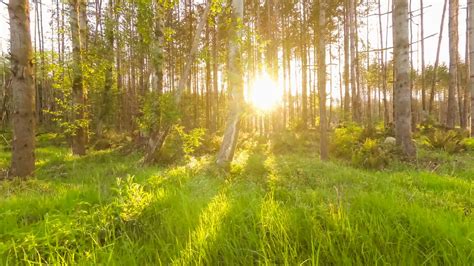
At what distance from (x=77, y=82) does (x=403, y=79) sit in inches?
462

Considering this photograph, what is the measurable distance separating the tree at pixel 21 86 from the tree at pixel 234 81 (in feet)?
14.7

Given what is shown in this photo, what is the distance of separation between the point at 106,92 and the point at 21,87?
9933mm

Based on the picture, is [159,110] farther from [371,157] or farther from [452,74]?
[452,74]

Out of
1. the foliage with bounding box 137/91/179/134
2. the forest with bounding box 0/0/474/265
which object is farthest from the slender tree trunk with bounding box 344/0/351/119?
the foliage with bounding box 137/91/179/134

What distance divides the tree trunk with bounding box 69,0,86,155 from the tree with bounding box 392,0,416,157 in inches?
433

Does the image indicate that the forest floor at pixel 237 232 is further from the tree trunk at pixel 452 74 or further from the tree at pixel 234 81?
the tree trunk at pixel 452 74

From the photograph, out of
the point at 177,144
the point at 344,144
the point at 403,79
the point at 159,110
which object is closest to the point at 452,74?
the point at 344,144

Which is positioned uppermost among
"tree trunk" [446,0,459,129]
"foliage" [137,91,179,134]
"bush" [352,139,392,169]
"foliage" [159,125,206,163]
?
"tree trunk" [446,0,459,129]

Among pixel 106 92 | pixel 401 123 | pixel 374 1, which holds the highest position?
pixel 374 1

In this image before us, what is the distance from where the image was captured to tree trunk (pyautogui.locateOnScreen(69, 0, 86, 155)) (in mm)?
10398

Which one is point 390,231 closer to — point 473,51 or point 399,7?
point 399,7

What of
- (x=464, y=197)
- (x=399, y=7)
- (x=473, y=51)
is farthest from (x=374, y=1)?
(x=464, y=197)

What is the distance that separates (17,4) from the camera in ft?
19.6

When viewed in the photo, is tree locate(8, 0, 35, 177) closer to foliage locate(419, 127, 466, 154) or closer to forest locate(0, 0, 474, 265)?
forest locate(0, 0, 474, 265)
